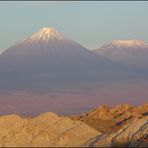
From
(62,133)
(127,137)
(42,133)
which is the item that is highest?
(127,137)

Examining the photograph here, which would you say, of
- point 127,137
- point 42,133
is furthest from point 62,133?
point 127,137

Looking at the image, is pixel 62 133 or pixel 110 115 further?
pixel 110 115

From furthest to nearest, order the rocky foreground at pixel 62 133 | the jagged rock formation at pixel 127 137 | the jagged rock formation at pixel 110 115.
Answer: the jagged rock formation at pixel 110 115 → the rocky foreground at pixel 62 133 → the jagged rock formation at pixel 127 137

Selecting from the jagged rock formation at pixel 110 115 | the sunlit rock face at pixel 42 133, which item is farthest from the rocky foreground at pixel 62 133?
the jagged rock formation at pixel 110 115

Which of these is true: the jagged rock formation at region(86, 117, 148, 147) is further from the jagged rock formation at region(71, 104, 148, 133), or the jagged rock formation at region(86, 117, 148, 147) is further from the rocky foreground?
the jagged rock formation at region(71, 104, 148, 133)

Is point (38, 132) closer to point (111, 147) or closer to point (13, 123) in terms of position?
point (13, 123)

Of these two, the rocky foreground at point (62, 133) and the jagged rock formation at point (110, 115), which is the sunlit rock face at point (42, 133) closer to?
the rocky foreground at point (62, 133)

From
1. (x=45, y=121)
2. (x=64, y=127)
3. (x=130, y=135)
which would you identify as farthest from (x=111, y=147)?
(x=45, y=121)

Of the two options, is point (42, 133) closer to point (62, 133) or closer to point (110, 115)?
point (62, 133)

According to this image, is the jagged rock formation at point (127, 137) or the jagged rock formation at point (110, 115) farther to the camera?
the jagged rock formation at point (110, 115)

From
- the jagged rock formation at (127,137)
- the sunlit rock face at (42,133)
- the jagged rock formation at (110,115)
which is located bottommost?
the jagged rock formation at (110,115)

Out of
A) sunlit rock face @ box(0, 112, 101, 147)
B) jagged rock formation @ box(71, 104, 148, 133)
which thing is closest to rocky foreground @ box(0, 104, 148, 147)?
sunlit rock face @ box(0, 112, 101, 147)
